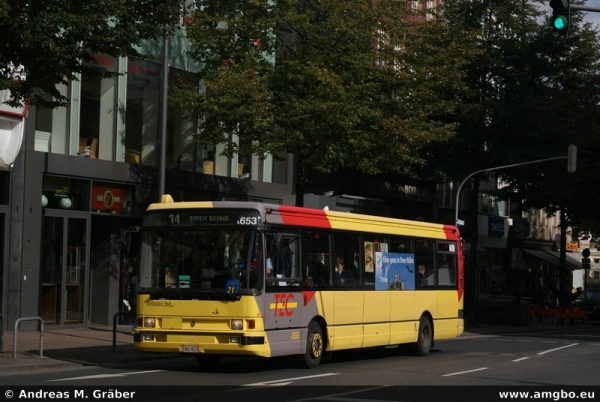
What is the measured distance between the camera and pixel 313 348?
17828 mm

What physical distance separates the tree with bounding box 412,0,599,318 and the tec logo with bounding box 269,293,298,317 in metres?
20.7

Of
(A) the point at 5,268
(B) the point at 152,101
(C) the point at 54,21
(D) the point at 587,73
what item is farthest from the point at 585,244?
(C) the point at 54,21

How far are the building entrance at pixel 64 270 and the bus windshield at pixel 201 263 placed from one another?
31.1 ft

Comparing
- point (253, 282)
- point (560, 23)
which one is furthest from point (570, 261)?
point (253, 282)

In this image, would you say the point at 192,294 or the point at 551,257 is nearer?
the point at 192,294

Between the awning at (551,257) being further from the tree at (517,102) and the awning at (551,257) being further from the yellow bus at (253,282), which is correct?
the yellow bus at (253,282)

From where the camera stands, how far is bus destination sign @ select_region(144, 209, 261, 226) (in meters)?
16.5

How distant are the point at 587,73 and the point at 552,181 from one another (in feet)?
16.9

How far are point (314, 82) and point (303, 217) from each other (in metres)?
7.96

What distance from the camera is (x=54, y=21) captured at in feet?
51.1

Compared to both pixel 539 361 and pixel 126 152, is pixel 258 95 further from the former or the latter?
pixel 539 361

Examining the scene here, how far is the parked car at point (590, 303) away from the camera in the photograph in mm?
46375

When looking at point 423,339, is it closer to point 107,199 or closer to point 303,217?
point 303,217

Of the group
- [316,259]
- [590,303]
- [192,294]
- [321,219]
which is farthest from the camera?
[590,303]
